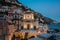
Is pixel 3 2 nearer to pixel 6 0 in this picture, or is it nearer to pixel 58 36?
pixel 6 0

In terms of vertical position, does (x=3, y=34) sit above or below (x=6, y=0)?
below

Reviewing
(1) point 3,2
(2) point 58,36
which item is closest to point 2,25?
(2) point 58,36

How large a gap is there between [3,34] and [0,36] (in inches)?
7.9

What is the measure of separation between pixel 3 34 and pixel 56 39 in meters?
6.36

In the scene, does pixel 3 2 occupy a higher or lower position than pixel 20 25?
higher

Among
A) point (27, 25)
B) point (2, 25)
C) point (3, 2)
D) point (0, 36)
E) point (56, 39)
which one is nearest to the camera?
point (56, 39)

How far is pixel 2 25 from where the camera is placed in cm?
1130

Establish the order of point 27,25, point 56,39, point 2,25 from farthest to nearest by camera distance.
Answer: point 27,25 → point 2,25 → point 56,39

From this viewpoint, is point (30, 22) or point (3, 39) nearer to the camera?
point (3, 39)

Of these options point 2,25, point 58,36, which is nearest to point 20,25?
point 2,25

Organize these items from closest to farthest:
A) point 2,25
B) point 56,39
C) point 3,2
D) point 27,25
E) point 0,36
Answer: point 56,39
point 0,36
point 2,25
point 27,25
point 3,2

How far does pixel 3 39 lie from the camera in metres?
10.9

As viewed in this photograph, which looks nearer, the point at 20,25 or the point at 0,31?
the point at 0,31

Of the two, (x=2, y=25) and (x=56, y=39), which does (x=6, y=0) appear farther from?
(x=56, y=39)
